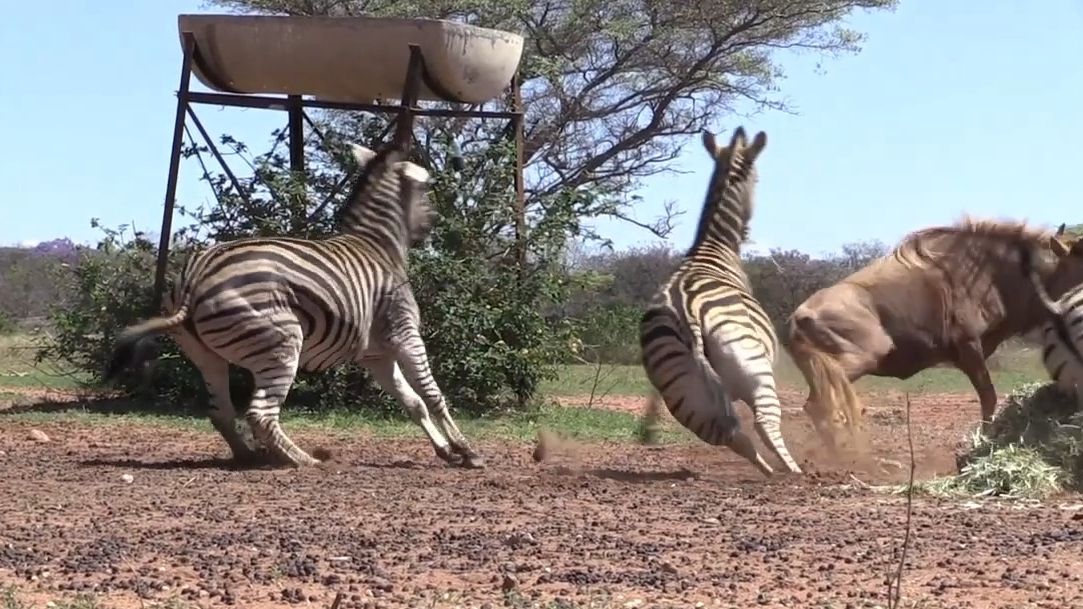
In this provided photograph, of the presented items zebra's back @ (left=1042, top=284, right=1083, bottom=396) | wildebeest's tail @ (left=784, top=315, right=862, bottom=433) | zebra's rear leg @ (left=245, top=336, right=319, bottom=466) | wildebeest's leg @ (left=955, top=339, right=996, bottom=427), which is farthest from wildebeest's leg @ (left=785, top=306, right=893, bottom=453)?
zebra's rear leg @ (left=245, top=336, right=319, bottom=466)

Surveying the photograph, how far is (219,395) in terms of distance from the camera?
1005cm

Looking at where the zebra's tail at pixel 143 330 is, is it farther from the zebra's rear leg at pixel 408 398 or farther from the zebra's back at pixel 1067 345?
the zebra's back at pixel 1067 345

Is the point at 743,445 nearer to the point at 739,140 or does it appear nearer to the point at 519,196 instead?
the point at 739,140

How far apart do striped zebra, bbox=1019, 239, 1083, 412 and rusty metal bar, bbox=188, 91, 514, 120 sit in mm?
6208

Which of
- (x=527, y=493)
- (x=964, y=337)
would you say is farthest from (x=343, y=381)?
(x=527, y=493)

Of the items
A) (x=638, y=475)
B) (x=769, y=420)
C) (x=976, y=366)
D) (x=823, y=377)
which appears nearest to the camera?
(x=769, y=420)

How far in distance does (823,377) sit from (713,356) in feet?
7.01

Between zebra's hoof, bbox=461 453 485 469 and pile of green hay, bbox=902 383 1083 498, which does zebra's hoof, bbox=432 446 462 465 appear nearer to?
zebra's hoof, bbox=461 453 485 469

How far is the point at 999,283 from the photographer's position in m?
12.5

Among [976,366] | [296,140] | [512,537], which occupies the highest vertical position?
[296,140]

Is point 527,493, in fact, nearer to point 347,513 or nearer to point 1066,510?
point 347,513

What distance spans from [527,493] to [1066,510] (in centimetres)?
265

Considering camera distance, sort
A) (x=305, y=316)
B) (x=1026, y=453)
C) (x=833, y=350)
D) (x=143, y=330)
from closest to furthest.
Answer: (x=1026, y=453) < (x=143, y=330) < (x=305, y=316) < (x=833, y=350)

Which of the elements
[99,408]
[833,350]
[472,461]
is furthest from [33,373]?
[833,350]
